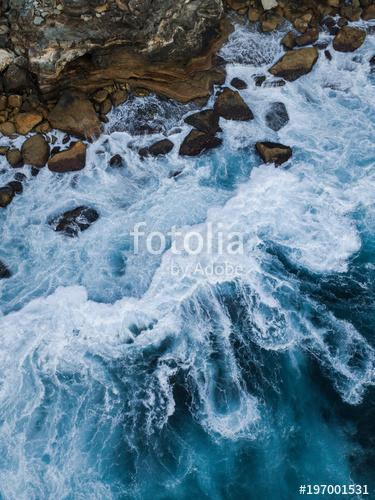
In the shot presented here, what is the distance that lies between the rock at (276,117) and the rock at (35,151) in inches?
225

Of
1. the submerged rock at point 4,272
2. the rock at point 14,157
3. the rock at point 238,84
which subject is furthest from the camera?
the rock at point 238,84

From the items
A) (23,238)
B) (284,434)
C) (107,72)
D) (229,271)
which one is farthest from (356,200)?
(23,238)

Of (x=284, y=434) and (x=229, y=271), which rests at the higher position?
(x=229, y=271)

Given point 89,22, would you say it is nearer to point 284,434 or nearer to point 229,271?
point 229,271

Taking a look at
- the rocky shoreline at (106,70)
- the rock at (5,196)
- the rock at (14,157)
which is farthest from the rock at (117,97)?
the rock at (5,196)

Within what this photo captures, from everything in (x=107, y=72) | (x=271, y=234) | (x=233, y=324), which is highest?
→ (x=107, y=72)

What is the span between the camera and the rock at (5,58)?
42.1 ft

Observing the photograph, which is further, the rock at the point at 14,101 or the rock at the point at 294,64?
the rock at the point at 294,64

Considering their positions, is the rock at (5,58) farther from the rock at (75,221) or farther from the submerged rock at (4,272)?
the submerged rock at (4,272)

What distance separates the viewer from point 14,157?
1271 cm

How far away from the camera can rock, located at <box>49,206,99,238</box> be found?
40.0ft

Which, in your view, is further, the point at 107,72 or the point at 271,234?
the point at 107,72

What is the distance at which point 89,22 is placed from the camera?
40.3ft

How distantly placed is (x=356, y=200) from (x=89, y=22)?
7616mm
